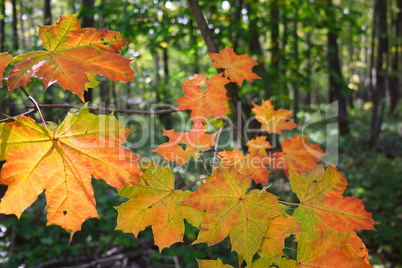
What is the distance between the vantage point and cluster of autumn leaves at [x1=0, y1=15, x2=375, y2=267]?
0.77 meters

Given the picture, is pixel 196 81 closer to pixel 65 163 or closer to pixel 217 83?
pixel 217 83

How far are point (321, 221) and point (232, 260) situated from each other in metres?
2.54

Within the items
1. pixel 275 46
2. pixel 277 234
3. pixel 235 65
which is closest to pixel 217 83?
pixel 235 65

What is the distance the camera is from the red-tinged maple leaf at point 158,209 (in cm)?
93

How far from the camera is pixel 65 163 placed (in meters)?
0.81

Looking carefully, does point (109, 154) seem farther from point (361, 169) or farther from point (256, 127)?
point (361, 169)

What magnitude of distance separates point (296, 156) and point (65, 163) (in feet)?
3.62

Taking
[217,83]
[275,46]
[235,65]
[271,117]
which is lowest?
[271,117]

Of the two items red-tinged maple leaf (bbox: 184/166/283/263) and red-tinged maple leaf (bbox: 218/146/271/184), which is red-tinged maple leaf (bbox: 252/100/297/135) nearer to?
red-tinged maple leaf (bbox: 218/146/271/184)

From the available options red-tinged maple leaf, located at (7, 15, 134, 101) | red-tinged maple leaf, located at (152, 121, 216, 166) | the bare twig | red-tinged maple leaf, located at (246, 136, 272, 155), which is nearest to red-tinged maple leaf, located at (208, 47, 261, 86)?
the bare twig

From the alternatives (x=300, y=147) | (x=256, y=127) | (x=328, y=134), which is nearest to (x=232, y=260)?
(x=256, y=127)

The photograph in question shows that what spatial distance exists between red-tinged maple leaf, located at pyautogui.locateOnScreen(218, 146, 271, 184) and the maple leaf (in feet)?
0.67

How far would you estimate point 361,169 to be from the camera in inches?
259

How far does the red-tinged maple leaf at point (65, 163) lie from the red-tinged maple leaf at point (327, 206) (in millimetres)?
568
